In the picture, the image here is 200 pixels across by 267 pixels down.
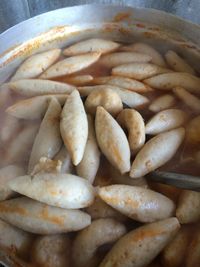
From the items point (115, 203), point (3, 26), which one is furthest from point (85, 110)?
point (3, 26)

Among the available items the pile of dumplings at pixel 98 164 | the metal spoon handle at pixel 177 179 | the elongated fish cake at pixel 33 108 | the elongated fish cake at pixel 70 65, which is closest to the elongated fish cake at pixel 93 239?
the pile of dumplings at pixel 98 164

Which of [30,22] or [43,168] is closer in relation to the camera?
[43,168]

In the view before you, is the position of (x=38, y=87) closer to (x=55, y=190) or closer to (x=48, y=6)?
(x=55, y=190)

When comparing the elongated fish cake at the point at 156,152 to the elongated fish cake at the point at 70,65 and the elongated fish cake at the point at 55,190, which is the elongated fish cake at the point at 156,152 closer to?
the elongated fish cake at the point at 55,190

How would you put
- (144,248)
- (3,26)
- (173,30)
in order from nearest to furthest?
1. (144,248)
2. (173,30)
3. (3,26)

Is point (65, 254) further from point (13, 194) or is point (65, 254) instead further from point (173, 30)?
point (173, 30)

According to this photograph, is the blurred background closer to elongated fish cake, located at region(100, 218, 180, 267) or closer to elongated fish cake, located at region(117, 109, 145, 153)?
elongated fish cake, located at region(117, 109, 145, 153)
